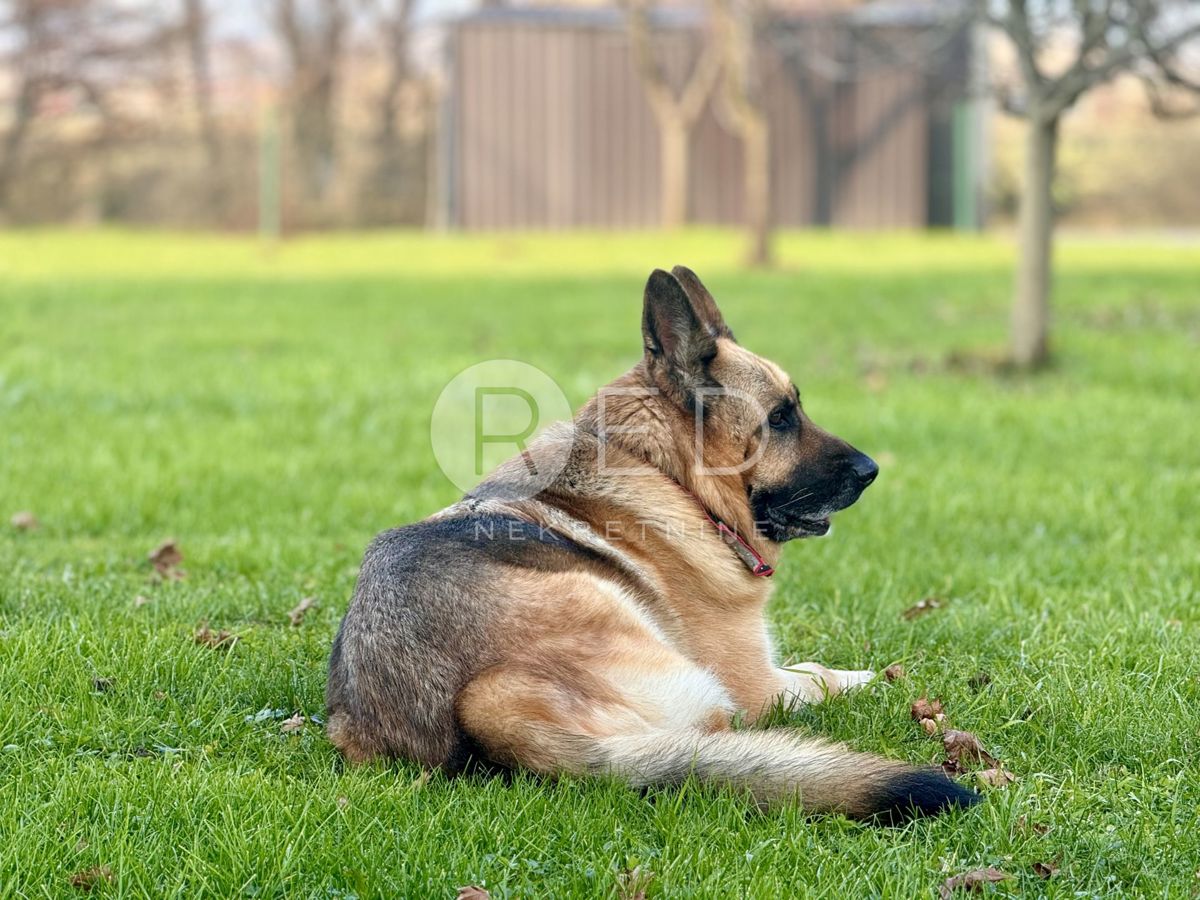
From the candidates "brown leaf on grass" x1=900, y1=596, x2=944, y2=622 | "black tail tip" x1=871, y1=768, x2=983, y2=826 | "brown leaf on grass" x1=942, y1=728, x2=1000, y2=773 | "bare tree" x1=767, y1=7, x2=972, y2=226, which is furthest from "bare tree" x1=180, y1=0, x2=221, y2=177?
"black tail tip" x1=871, y1=768, x2=983, y2=826

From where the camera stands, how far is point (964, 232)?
24234 mm

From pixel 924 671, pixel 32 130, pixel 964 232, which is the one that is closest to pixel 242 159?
pixel 32 130

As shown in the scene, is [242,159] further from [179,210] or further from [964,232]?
[964,232]

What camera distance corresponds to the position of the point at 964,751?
3.46 meters

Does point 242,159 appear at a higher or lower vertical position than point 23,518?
higher

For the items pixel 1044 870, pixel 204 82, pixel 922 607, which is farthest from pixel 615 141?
pixel 1044 870

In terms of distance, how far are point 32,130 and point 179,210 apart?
3.35 meters

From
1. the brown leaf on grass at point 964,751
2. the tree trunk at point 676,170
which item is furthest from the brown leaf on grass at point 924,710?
the tree trunk at point 676,170

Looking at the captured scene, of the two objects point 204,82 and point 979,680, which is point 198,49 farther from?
point 979,680

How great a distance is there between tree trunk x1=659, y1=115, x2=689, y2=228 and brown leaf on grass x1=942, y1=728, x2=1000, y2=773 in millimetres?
20315

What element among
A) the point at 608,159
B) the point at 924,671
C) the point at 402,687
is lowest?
the point at 924,671

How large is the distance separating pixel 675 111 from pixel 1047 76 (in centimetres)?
1404

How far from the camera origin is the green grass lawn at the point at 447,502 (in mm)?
2869

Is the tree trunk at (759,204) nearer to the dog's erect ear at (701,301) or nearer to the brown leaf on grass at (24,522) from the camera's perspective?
the brown leaf on grass at (24,522)
